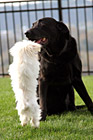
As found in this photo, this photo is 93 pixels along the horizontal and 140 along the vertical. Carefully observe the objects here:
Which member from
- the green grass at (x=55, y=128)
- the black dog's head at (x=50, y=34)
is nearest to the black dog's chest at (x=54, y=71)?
the black dog's head at (x=50, y=34)

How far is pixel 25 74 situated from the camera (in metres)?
2.70

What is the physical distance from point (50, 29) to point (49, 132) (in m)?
1.29

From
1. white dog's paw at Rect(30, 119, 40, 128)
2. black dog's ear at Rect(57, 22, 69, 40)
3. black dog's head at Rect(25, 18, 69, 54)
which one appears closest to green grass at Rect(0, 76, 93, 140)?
white dog's paw at Rect(30, 119, 40, 128)

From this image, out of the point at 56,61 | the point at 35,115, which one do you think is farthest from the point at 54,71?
the point at 35,115

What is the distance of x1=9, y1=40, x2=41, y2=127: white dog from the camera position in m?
2.69

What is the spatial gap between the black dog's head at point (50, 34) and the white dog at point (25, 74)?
664 mm

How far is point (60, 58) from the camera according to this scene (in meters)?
3.73

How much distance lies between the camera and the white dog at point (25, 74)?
2.69 metres

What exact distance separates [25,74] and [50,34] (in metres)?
1.03

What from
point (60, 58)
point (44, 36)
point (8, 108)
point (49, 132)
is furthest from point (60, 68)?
point (8, 108)

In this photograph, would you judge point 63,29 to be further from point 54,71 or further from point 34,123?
point 34,123

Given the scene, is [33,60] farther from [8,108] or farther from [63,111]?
[8,108]

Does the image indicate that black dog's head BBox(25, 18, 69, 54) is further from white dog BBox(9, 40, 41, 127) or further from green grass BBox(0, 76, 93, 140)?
green grass BBox(0, 76, 93, 140)

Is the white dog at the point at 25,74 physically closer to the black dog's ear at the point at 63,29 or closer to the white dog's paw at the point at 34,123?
the white dog's paw at the point at 34,123
